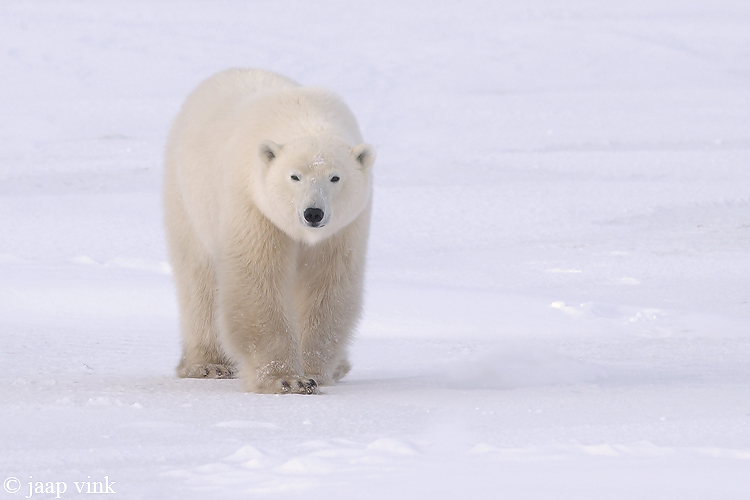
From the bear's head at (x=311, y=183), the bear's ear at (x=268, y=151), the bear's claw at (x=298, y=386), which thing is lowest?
the bear's claw at (x=298, y=386)

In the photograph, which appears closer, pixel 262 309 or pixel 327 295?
pixel 262 309

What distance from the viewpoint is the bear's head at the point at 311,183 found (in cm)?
381

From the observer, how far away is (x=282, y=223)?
3930 mm

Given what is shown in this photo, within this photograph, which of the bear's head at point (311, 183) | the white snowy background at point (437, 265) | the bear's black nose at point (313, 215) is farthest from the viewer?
the bear's head at point (311, 183)

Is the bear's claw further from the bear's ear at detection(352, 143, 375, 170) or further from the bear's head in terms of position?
the bear's ear at detection(352, 143, 375, 170)

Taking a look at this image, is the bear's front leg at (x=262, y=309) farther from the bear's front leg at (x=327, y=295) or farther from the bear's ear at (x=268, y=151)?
the bear's ear at (x=268, y=151)

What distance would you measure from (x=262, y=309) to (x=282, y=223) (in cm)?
34

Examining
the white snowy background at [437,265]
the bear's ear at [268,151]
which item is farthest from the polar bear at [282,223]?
the white snowy background at [437,265]

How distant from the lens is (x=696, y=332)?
5.35m

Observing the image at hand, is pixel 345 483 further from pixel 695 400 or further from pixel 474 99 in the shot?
pixel 474 99

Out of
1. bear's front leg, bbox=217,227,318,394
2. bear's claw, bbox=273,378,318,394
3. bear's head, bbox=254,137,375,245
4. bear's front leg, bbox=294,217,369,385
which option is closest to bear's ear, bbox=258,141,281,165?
bear's head, bbox=254,137,375,245

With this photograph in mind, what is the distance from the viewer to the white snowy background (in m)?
2.61

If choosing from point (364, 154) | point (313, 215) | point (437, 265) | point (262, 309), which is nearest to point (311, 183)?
point (313, 215)

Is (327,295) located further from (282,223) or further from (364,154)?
(364,154)
